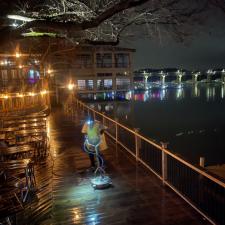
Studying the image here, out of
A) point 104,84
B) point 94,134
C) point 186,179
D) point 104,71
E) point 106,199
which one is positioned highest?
point 104,71

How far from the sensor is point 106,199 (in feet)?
20.4

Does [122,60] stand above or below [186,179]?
above

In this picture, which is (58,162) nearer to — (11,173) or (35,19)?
(11,173)

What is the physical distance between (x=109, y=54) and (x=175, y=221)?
1774 inches

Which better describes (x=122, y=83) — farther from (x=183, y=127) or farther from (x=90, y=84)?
(x=183, y=127)

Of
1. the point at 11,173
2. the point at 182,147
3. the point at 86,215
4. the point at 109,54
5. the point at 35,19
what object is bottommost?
the point at 182,147

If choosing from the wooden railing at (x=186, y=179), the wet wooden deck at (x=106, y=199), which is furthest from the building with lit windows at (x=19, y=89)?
the wet wooden deck at (x=106, y=199)

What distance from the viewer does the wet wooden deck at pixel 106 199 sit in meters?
5.34

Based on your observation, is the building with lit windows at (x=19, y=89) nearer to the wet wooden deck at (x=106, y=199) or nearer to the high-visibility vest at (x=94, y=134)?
the wet wooden deck at (x=106, y=199)

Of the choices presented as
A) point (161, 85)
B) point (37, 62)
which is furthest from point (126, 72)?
point (161, 85)

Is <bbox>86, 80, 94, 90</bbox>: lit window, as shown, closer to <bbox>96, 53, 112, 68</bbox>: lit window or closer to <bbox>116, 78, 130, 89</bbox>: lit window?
<bbox>96, 53, 112, 68</bbox>: lit window

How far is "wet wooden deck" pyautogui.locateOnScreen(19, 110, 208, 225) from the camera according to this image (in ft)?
17.5

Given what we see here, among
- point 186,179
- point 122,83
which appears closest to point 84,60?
point 122,83

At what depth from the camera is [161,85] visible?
183 meters
